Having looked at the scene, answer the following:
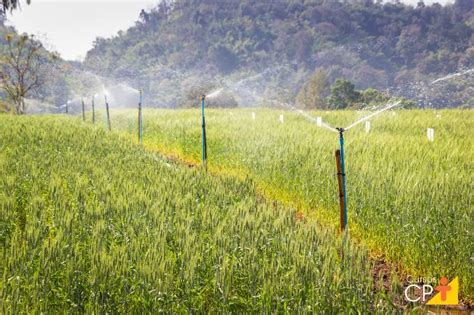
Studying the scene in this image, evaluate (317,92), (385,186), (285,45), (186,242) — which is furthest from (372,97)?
(285,45)

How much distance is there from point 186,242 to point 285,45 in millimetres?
133593

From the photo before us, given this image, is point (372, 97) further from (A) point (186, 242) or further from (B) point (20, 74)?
(A) point (186, 242)

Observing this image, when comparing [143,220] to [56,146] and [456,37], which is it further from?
[456,37]

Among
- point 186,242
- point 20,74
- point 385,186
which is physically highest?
point 20,74

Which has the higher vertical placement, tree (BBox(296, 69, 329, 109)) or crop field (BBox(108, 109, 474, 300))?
tree (BBox(296, 69, 329, 109))

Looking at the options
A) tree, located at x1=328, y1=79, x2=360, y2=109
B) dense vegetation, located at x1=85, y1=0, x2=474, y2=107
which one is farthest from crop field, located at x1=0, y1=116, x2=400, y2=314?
dense vegetation, located at x1=85, y1=0, x2=474, y2=107

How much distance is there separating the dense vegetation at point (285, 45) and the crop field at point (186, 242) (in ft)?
297

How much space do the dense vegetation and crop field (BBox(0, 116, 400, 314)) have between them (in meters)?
90.4

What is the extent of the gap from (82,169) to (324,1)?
15608cm

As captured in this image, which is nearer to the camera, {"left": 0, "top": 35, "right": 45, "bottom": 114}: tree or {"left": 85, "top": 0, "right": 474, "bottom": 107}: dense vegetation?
{"left": 0, "top": 35, "right": 45, "bottom": 114}: tree

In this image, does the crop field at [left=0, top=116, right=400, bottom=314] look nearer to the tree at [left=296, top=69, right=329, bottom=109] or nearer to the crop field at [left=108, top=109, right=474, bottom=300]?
the crop field at [left=108, top=109, right=474, bottom=300]

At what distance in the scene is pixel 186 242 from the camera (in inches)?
138

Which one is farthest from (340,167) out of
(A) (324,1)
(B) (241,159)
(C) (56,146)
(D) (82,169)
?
(A) (324,1)

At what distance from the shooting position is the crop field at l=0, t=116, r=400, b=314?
9.46 ft
